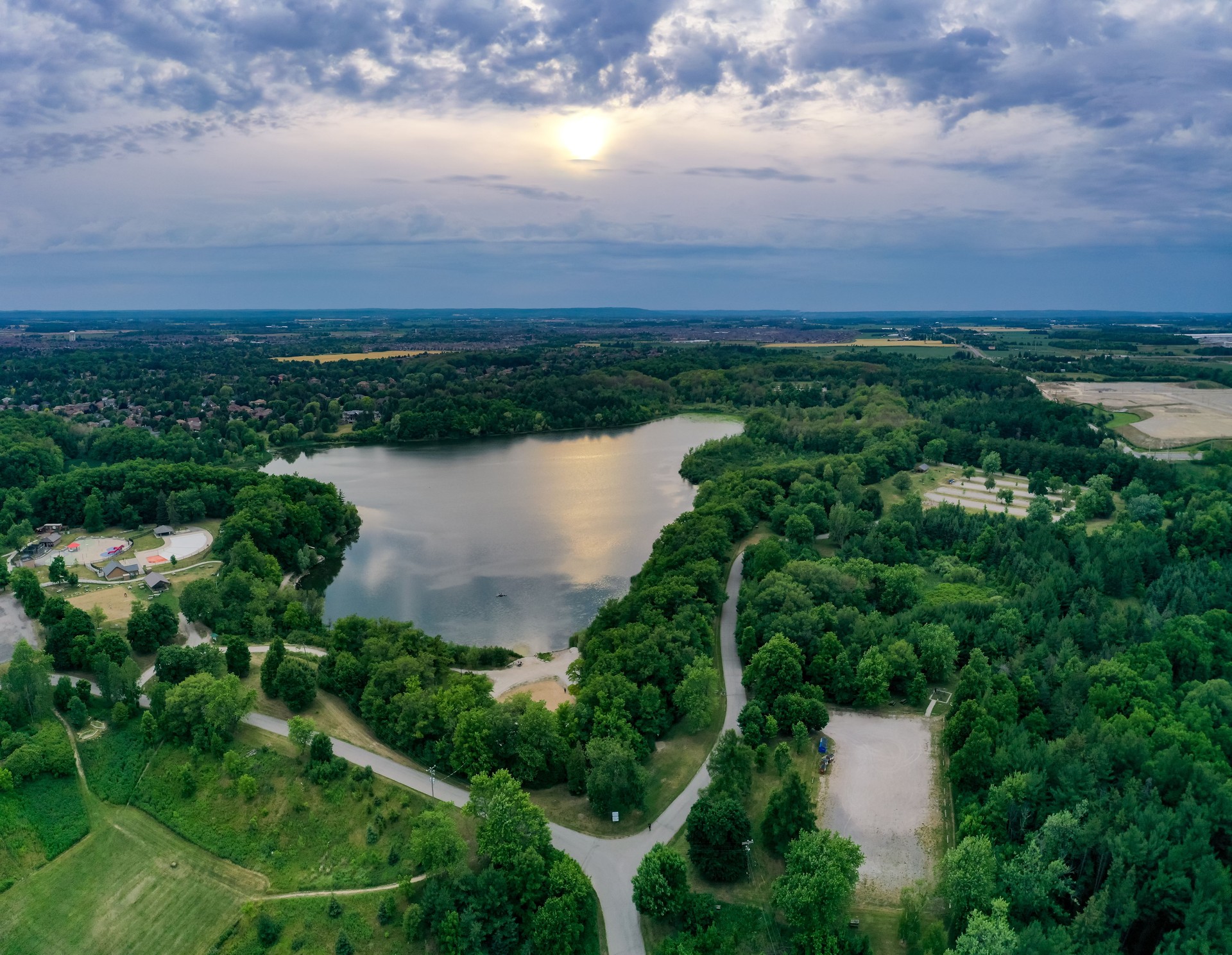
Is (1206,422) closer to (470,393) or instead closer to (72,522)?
(470,393)

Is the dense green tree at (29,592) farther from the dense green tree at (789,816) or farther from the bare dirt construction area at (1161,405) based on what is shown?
the bare dirt construction area at (1161,405)

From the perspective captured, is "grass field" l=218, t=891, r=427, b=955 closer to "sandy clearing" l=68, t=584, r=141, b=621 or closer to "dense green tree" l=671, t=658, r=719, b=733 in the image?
"dense green tree" l=671, t=658, r=719, b=733

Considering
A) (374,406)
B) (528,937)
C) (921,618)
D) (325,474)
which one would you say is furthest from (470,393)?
(528,937)

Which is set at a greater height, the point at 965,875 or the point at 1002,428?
the point at 1002,428

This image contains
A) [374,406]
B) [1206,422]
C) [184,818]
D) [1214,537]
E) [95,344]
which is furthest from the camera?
[95,344]

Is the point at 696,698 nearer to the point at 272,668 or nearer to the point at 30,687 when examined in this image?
the point at 272,668

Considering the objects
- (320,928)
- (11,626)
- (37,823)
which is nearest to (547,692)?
(320,928)
